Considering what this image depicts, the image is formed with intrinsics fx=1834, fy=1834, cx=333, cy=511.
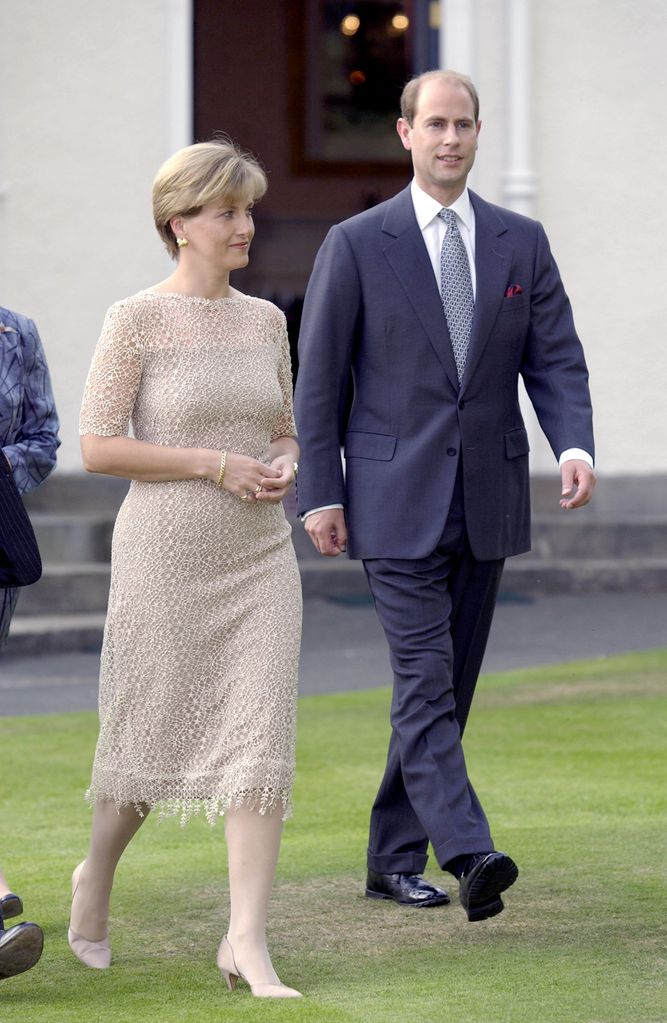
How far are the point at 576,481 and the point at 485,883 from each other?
3.28 feet

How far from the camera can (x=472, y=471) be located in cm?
445

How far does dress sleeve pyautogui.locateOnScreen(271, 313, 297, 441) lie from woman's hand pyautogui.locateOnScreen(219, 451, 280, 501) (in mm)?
244

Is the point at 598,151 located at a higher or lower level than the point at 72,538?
higher

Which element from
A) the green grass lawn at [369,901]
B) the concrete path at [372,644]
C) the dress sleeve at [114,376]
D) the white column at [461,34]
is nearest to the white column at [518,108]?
the white column at [461,34]

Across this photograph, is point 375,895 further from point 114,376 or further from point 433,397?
point 114,376

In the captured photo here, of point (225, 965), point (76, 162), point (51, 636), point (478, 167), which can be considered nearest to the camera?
point (225, 965)

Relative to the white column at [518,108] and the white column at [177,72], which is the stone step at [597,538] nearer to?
the white column at [518,108]

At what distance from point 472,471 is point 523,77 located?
23.6 ft

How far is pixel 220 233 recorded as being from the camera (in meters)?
3.95

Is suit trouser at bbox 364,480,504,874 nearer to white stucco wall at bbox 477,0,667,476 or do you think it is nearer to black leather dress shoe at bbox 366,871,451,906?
black leather dress shoe at bbox 366,871,451,906

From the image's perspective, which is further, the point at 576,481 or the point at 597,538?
the point at 597,538

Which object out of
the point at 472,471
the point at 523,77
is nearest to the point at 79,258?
the point at 523,77

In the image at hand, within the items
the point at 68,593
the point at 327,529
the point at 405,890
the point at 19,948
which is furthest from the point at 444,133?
the point at 68,593

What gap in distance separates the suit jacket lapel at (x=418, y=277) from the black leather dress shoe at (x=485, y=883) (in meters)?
1.15
